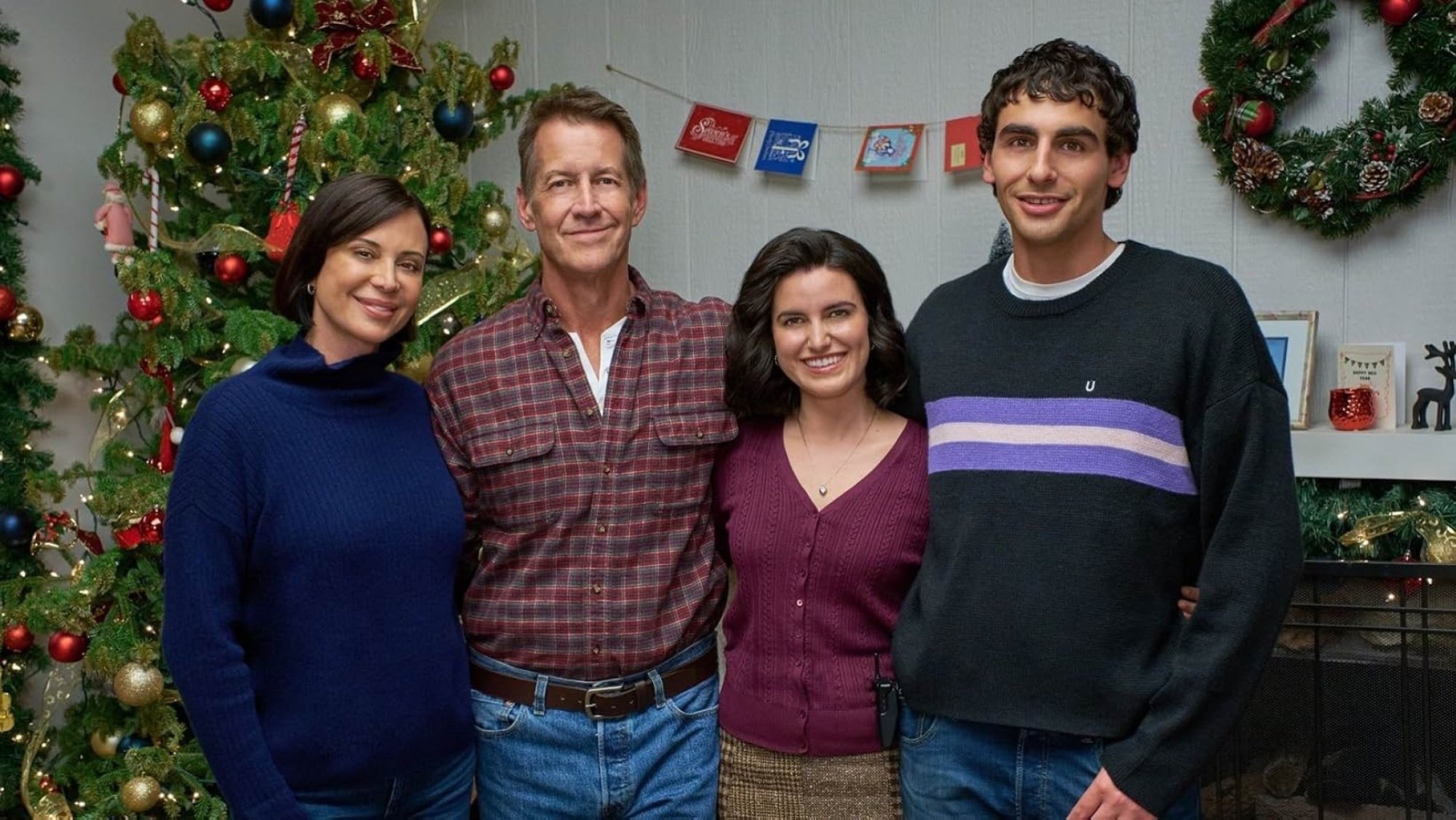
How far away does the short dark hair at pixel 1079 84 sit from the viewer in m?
1.49

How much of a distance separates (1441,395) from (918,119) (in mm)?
1377

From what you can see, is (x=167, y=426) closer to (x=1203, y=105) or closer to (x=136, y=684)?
(x=136, y=684)

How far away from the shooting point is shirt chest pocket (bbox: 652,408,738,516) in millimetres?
1767

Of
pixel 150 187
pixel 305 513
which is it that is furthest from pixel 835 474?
pixel 150 187

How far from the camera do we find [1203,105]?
2682mm

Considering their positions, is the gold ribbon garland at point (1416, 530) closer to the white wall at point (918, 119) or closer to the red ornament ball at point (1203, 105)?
the white wall at point (918, 119)

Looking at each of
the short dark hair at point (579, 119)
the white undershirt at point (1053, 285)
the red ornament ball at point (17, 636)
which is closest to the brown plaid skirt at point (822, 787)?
the white undershirt at point (1053, 285)

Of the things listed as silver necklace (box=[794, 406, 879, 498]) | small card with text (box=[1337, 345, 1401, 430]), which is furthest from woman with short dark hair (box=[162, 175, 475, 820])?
small card with text (box=[1337, 345, 1401, 430])

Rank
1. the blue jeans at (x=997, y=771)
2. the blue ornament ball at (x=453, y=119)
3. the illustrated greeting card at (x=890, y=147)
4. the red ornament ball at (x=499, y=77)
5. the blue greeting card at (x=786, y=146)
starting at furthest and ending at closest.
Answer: the blue greeting card at (x=786, y=146), the illustrated greeting card at (x=890, y=147), the red ornament ball at (x=499, y=77), the blue ornament ball at (x=453, y=119), the blue jeans at (x=997, y=771)

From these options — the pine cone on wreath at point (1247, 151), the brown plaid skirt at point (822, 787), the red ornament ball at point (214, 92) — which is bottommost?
the brown plaid skirt at point (822, 787)

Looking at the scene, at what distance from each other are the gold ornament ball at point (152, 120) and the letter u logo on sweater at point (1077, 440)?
5.98ft

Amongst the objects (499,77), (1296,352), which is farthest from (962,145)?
(499,77)

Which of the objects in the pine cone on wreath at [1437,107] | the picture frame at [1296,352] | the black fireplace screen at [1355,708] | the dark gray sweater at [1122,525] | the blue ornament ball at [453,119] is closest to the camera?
the dark gray sweater at [1122,525]

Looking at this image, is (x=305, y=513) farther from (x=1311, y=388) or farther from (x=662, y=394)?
(x=1311, y=388)
